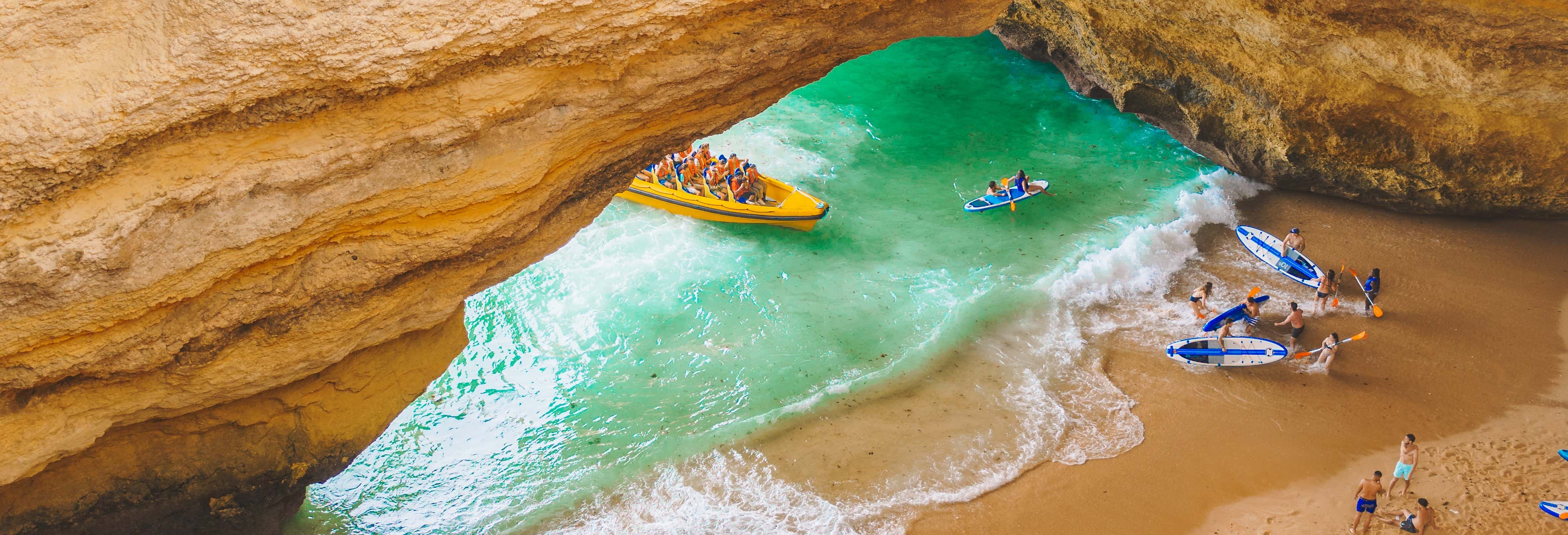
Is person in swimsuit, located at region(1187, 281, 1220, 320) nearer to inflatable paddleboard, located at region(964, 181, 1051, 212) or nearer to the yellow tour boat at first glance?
inflatable paddleboard, located at region(964, 181, 1051, 212)

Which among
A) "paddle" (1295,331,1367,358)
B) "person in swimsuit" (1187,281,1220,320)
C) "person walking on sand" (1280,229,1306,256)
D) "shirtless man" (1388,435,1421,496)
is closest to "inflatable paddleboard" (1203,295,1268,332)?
"person in swimsuit" (1187,281,1220,320)

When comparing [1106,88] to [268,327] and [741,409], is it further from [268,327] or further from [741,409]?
[268,327]

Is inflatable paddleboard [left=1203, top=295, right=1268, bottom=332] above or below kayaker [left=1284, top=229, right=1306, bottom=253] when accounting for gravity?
below

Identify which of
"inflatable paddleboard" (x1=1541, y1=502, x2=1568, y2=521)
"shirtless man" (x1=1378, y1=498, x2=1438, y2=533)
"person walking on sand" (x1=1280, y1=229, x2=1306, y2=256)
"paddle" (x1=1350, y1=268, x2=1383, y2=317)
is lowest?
"inflatable paddleboard" (x1=1541, y1=502, x2=1568, y2=521)

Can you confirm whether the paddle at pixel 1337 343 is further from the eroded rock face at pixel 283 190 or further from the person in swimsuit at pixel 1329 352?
the eroded rock face at pixel 283 190

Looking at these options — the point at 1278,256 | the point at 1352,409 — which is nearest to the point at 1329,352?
the point at 1352,409


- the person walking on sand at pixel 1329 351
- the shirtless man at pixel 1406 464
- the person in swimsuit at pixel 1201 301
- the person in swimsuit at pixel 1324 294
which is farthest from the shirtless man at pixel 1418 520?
the person in swimsuit at pixel 1324 294
